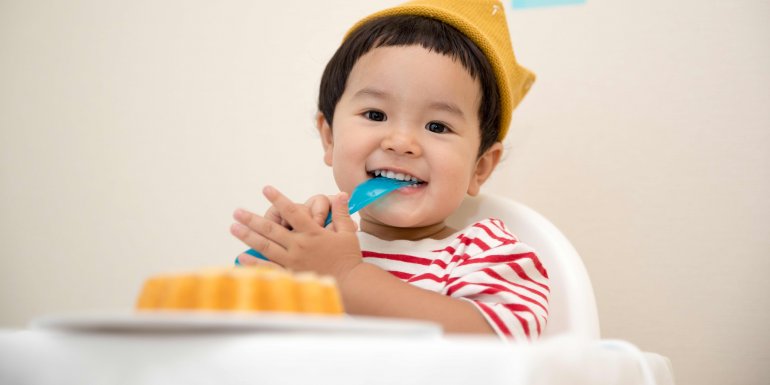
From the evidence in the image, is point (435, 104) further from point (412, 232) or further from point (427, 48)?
point (412, 232)

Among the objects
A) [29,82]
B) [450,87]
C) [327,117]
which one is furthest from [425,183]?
[29,82]

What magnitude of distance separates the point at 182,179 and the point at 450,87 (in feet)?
2.34

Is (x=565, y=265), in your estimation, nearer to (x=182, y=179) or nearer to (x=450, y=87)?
(x=450, y=87)

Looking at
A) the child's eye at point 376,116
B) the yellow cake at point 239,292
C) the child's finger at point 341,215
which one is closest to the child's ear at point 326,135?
the child's eye at point 376,116

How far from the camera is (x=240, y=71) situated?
134 cm

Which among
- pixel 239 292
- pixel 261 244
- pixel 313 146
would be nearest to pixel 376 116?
pixel 261 244

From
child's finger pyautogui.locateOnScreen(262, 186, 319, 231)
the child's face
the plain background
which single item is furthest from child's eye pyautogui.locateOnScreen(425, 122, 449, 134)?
the plain background

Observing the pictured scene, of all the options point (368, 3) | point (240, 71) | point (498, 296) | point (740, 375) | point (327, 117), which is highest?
point (368, 3)

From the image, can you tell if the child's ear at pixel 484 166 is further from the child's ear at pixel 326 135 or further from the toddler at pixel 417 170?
the child's ear at pixel 326 135

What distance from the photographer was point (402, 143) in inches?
32.2

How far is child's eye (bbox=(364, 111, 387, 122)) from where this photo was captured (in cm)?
87

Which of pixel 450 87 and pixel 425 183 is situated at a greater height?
pixel 450 87

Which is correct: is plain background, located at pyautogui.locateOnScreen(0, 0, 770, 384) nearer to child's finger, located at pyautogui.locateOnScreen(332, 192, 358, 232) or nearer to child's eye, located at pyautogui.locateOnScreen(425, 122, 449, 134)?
child's eye, located at pyautogui.locateOnScreen(425, 122, 449, 134)

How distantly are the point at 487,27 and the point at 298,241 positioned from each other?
43 cm
